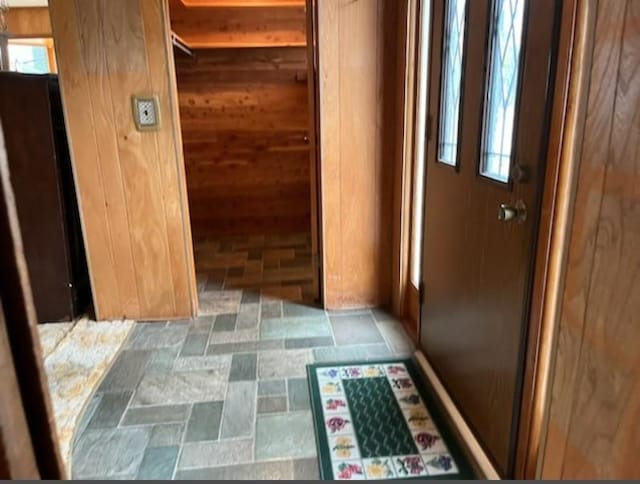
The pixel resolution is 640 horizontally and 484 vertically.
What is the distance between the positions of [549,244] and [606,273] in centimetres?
28

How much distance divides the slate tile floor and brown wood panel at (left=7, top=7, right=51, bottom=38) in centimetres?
365

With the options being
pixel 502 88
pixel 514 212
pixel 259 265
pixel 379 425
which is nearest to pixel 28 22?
pixel 259 265

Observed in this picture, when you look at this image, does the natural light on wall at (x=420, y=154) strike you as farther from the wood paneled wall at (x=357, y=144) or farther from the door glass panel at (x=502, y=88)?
the door glass panel at (x=502, y=88)

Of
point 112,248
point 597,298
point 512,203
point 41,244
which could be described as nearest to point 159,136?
point 112,248

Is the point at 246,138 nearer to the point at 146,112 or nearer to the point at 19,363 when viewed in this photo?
the point at 146,112

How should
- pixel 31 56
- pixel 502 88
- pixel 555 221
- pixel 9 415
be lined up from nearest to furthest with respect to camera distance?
pixel 9 415 → pixel 555 221 → pixel 502 88 → pixel 31 56

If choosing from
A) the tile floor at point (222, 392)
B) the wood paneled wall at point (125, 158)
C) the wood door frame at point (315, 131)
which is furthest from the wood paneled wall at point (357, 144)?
the wood paneled wall at point (125, 158)

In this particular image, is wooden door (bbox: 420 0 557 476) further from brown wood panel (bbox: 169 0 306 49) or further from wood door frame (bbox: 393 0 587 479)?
brown wood panel (bbox: 169 0 306 49)

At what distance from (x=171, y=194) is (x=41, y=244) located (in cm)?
88

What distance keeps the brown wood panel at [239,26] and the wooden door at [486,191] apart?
279 centimetres

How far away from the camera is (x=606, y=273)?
0.98 metres

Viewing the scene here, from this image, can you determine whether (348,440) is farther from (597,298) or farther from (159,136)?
(159,136)

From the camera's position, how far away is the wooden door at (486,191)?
1342 millimetres

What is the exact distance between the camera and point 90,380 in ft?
7.59
